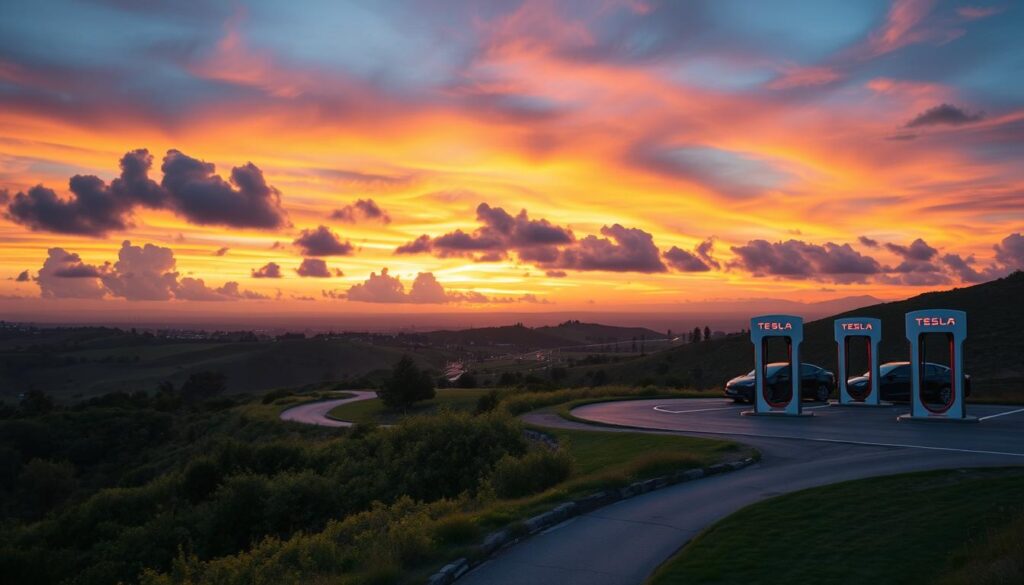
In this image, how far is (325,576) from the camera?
9922 mm

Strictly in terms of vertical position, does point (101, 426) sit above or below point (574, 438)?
below

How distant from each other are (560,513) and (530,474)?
3.54 m

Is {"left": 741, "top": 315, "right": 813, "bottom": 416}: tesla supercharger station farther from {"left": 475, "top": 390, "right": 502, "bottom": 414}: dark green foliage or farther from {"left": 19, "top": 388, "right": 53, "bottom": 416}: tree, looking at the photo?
{"left": 19, "top": 388, "right": 53, "bottom": 416}: tree

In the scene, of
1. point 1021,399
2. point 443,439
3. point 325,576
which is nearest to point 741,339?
point 1021,399

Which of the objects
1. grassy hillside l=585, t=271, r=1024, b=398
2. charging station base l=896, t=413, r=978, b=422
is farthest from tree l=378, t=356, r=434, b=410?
charging station base l=896, t=413, r=978, b=422

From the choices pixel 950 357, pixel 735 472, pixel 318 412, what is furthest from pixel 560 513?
pixel 318 412

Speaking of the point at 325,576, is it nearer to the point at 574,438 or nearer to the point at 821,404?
the point at 574,438

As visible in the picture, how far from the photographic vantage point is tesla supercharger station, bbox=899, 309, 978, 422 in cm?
2319

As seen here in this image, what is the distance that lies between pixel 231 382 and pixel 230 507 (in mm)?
105725

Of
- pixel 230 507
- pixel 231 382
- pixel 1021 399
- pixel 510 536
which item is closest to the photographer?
pixel 510 536

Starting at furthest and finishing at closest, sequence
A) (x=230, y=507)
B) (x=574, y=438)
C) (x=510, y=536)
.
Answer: (x=574, y=438) → (x=230, y=507) → (x=510, y=536)

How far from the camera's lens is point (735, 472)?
15992mm

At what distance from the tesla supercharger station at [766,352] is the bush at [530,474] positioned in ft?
39.3

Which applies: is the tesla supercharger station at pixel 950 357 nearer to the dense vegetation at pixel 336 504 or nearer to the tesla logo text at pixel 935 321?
the tesla logo text at pixel 935 321
